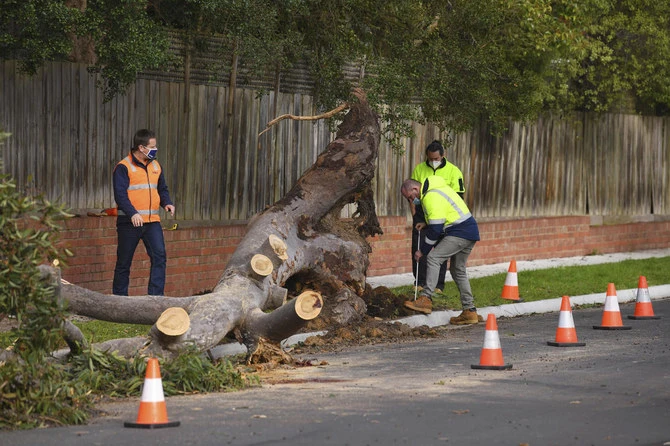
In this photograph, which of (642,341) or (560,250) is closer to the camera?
(642,341)

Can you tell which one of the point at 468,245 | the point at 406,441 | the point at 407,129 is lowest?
the point at 406,441

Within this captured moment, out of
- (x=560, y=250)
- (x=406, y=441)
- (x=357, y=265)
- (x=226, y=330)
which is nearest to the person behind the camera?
(x=406, y=441)

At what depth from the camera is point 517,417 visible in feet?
27.3

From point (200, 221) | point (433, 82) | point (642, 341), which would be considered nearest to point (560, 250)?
point (433, 82)

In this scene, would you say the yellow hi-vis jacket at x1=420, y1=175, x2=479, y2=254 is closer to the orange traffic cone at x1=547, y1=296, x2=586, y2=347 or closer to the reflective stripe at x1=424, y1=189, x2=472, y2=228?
the reflective stripe at x1=424, y1=189, x2=472, y2=228

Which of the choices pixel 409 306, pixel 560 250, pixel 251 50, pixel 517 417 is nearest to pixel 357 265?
pixel 409 306

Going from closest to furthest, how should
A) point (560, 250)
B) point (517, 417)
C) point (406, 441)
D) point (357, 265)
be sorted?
point (406, 441) < point (517, 417) < point (357, 265) < point (560, 250)

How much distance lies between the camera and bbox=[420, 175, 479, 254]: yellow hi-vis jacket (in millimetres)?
14414

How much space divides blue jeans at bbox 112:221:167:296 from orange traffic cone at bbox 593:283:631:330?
453cm

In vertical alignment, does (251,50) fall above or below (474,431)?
above

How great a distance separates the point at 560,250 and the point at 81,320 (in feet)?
37.3

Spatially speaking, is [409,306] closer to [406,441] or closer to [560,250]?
[406,441]

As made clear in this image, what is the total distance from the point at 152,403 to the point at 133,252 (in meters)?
5.87

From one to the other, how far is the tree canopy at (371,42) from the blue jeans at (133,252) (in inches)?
59.8
